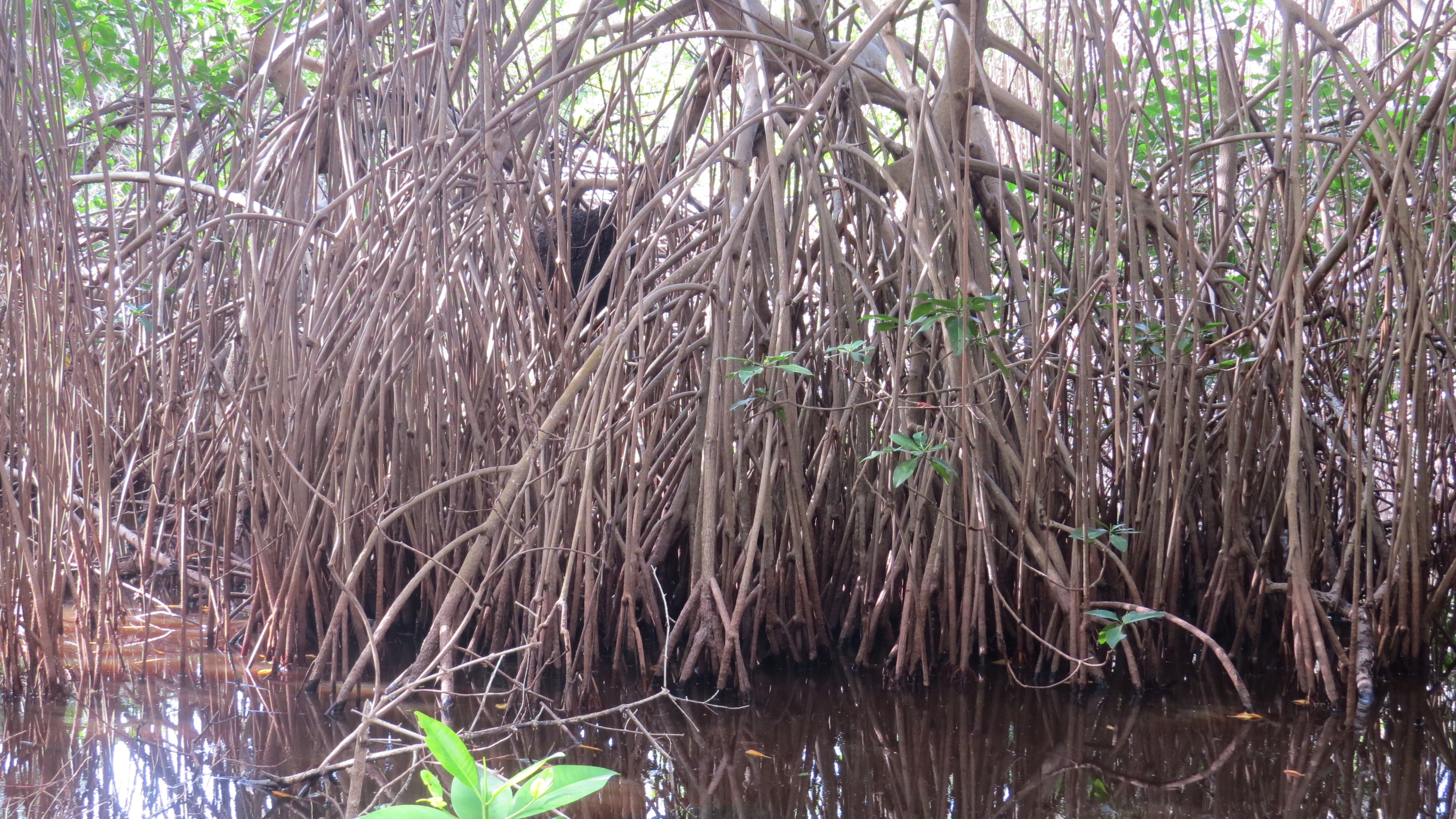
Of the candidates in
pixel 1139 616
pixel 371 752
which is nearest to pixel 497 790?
pixel 371 752

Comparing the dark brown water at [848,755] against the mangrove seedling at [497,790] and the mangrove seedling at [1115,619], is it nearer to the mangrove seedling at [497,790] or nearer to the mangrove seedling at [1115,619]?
the mangrove seedling at [1115,619]

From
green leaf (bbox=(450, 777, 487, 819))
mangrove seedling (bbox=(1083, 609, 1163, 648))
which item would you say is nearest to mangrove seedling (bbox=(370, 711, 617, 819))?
green leaf (bbox=(450, 777, 487, 819))

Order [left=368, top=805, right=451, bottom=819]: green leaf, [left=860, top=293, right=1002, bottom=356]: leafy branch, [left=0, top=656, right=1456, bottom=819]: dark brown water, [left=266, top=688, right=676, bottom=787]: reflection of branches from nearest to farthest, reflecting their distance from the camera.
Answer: [left=368, top=805, right=451, bottom=819]: green leaf, [left=266, top=688, right=676, bottom=787]: reflection of branches, [left=0, top=656, right=1456, bottom=819]: dark brown water, [left=860, top=293, right=1002, bottom=356]: leafy branch

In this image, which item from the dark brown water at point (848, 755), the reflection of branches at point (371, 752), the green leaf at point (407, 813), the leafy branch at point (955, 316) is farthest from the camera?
the leafy branch at point (955, 316)

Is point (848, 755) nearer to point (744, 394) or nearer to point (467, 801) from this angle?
point (744, 394)

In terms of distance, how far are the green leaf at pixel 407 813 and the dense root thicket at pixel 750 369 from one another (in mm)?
1653

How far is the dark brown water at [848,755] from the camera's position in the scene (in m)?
1.95

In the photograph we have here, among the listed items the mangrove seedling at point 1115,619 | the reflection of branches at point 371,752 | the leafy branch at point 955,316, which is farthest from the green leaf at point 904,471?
the reflection of branches at point 371,752

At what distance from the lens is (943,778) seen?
212 centimetres

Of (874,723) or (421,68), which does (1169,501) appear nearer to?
(874,723)

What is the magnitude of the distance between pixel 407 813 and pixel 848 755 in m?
1.76

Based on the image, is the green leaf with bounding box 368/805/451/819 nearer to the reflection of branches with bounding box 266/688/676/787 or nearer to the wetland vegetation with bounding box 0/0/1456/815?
the reflection of branches with bounding box 266/688/676/787

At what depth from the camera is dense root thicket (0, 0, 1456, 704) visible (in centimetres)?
236

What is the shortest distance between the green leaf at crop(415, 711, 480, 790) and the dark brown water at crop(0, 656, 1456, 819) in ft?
4.10
